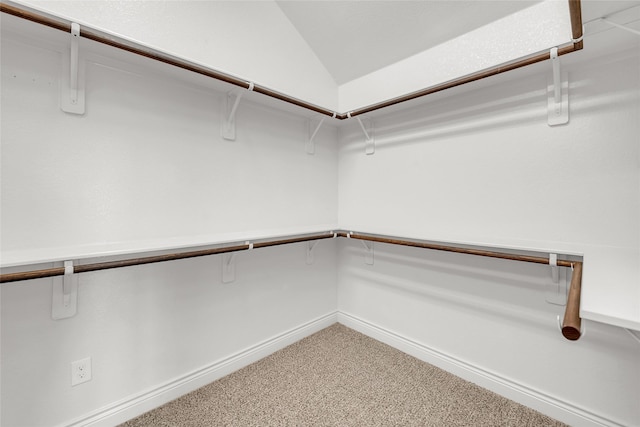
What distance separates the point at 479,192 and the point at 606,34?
2.59 ft

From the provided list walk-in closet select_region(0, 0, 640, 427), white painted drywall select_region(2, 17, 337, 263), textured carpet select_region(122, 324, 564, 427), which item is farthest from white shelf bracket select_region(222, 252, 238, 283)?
textured carpet select_region(122, 324, 564, 427)

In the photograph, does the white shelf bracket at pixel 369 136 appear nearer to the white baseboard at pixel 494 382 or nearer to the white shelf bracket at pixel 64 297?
the white baseboard at pixel 494 382

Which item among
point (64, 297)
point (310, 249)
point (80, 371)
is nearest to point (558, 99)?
point (310, 249)

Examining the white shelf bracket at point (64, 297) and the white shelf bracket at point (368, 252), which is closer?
the white shelf bracket at point (64, 297)

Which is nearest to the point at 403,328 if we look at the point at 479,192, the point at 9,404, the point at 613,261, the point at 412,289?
the point at 412,289

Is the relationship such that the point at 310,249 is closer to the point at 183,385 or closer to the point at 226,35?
the point at 183,385

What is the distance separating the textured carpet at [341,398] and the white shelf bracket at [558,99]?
146 centimetres

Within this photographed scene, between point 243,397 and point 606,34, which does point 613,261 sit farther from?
point 243,397

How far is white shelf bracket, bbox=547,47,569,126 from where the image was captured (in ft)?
4.19

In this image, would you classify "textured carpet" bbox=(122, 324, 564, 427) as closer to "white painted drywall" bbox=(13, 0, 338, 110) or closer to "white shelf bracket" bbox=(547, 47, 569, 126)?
"white shelf bracket" bbox=(547, 47, 569, 126)

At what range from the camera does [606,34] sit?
1068 millimetres

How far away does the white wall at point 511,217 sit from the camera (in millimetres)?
1185

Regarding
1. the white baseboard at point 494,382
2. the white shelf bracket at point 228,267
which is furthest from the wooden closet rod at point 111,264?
the white baseboard at point 494,382

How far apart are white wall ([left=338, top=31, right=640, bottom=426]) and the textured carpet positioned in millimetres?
139
